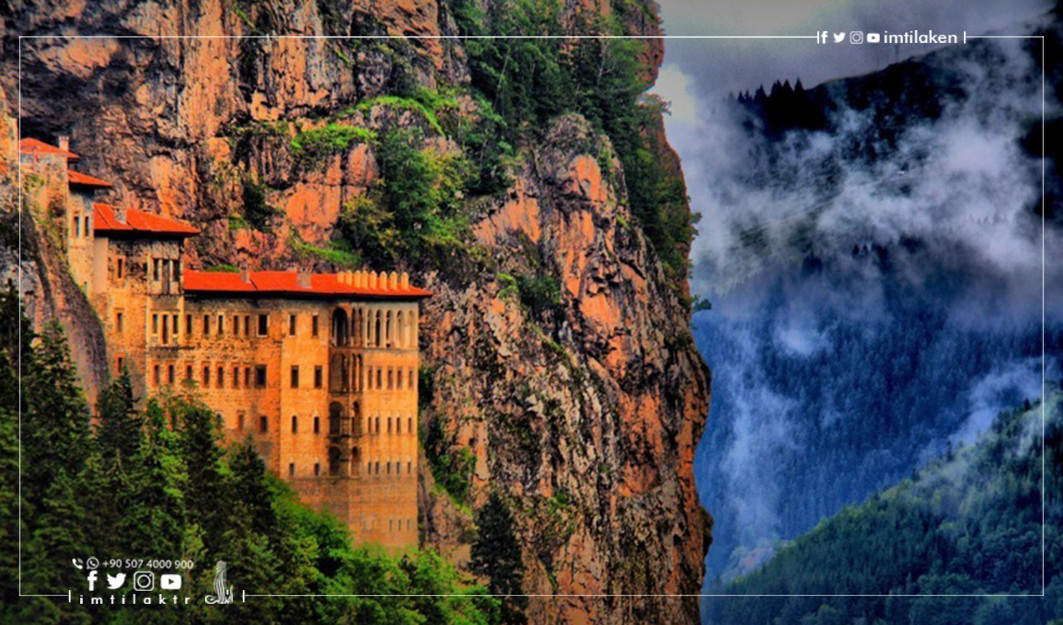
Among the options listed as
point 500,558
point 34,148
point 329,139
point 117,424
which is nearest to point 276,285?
point 117,424

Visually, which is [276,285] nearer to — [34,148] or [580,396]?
[34,148]

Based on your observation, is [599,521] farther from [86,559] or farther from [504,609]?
[86,559]

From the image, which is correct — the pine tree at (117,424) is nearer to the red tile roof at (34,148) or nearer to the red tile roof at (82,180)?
the red tile roof at (82,180)

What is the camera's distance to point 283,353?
349 feet

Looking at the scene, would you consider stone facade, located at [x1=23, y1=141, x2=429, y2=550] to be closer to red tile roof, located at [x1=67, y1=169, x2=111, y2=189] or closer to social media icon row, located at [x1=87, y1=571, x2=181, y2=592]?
red tile roof, located at [x1=67, y1=169, x2=111, y2=189]

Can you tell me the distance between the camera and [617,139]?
133 meters

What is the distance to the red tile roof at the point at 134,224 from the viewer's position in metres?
104

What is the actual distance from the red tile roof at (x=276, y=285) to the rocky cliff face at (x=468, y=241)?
3.39m

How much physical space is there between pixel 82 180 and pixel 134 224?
1.71m

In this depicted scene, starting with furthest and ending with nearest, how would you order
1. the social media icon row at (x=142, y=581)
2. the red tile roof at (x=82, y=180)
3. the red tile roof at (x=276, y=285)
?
1. the red tile roof at (x=276, y=285)
2. the red tile roof at (x=82, y=180)
3. the social media icon row at (x=142, y=581)

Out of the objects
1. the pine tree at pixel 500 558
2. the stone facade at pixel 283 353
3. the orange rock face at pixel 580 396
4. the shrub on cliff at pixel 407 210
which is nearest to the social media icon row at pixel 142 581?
the stone facade at pixel 283 353

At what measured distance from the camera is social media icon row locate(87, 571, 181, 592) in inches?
3996

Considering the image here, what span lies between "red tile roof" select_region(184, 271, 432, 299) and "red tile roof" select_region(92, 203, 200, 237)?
1257mm

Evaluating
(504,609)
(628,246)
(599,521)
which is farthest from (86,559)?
(628,246)
